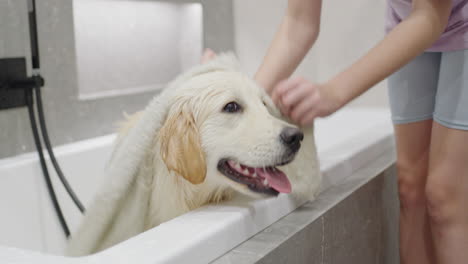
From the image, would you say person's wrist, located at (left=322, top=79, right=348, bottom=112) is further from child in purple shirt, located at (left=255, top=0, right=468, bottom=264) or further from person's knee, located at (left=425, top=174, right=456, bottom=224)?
person's knee, located at (left=425, top=174, right=456, bottom=224)

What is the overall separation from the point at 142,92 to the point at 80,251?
1085mm

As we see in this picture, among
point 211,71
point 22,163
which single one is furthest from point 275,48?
point 22,163

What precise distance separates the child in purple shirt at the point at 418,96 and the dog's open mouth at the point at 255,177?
0.41 feet

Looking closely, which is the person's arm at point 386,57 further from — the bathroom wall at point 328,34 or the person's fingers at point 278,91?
the bathroom wall at point 328,34

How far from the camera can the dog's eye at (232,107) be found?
1.04m

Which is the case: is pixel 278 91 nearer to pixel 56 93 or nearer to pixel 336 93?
pixel 336 93

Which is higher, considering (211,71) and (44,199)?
(211,71)

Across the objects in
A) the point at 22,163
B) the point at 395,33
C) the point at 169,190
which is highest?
the point at 395,33

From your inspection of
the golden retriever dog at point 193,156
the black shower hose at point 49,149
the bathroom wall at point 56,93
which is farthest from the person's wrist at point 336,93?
the bathroom wall at point 56,93

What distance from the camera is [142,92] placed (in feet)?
6.89

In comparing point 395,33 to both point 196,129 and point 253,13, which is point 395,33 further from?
point 253,13

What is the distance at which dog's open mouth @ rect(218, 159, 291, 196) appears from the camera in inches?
40.7

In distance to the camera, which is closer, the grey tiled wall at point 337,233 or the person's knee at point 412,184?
the grey tiled wall at point 337,233

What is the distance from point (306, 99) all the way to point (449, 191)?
0.40 meters
